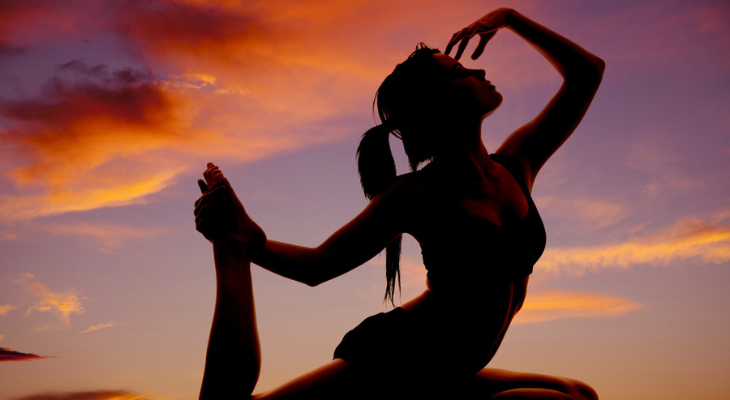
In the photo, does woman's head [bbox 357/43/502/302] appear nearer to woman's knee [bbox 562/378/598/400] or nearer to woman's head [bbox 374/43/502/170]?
woman's head [bbox 374/43/502/170]

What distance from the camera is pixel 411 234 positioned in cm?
231

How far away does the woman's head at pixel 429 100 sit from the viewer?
92.7 inches

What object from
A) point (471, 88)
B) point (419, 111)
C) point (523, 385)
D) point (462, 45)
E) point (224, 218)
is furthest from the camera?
point (462, 45)

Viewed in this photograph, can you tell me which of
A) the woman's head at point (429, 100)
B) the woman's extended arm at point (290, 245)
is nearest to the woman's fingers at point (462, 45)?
the woman's head at point (429, 100)

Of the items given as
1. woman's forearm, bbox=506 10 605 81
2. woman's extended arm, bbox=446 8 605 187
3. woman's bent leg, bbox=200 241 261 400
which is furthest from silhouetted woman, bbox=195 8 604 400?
woman's forearm, bbox=506 10 605 81

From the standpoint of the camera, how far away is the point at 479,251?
7.00 feet

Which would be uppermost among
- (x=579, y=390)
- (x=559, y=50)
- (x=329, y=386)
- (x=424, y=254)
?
(x=559, y=50)

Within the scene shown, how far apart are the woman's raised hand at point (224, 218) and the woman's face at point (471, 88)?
1.09m

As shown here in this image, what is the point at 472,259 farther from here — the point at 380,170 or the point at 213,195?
the point at 213,195

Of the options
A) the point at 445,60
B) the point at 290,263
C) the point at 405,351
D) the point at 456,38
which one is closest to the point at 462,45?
the point at 456,38

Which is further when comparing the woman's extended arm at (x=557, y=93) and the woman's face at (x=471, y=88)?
the woman's extended arm at (x=557, y=93)

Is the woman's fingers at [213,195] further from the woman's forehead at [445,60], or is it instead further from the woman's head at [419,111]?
the woman's forehead at [445,60]

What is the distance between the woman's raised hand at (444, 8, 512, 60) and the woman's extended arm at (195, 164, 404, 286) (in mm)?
970

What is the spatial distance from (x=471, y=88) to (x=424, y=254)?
79 cm
